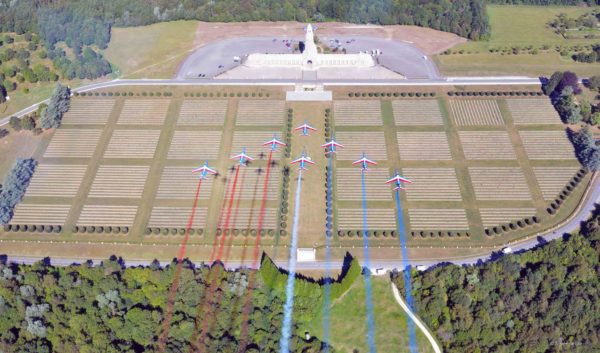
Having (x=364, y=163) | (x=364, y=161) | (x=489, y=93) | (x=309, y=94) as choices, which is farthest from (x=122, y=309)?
(x=489, y=93)

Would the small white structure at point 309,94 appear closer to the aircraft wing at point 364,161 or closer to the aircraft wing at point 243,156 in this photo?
the aircraft wing at point 243,156

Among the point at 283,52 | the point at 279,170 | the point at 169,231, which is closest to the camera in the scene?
the point at 169,231

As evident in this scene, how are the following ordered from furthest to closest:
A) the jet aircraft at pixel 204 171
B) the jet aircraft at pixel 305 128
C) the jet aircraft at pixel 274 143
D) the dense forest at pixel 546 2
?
the dense forest at pixel 546 2
the jet aircraft at pixel 305 128
the jet aircraft at pixel 274 143
the jet aircraft at pixel 204 171

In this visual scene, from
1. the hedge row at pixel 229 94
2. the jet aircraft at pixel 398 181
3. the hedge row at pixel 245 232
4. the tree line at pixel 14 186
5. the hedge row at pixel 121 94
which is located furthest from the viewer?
the hedge row at pixel 121 94

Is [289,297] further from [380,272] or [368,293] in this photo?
[380,272]

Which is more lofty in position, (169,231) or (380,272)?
(169,231)

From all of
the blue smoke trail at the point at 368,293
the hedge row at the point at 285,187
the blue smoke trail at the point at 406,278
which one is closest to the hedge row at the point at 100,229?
the hedge row at the point at 285,187

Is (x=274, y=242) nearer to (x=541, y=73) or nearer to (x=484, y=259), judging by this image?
(x=484, y=259)
